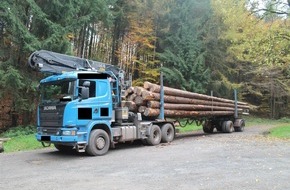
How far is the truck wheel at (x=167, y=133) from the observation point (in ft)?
47.8

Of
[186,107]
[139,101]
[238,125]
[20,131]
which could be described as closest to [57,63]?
[139,101]

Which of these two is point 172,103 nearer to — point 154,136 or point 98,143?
point 154,136

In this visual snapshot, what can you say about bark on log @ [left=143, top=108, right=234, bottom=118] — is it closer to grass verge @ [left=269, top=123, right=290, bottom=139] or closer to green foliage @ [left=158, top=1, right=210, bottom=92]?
grass verge @ [left=269, top=123, right=290, bottom=139]

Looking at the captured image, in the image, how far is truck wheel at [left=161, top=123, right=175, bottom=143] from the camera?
14.6 m

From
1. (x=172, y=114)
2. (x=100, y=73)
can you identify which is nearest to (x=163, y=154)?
(x=100, y=73)

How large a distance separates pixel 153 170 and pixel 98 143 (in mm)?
3373

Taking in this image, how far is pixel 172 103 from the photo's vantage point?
16.0 m

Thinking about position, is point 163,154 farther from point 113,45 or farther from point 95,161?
point 113,45

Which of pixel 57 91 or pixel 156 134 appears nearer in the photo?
pixel 57 91

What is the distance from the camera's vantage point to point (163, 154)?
10883 mm

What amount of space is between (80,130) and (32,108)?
835cm

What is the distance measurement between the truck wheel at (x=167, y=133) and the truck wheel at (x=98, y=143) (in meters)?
3.87

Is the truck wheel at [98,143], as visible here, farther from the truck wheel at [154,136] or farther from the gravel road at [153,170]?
the truck wheel at [154,136]

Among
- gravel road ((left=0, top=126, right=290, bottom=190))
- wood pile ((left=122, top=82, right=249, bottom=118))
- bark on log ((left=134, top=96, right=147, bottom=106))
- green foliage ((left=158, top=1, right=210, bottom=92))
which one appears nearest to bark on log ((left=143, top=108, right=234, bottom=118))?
wood pile ((left=122, top=82, right=249, bottom=118))
